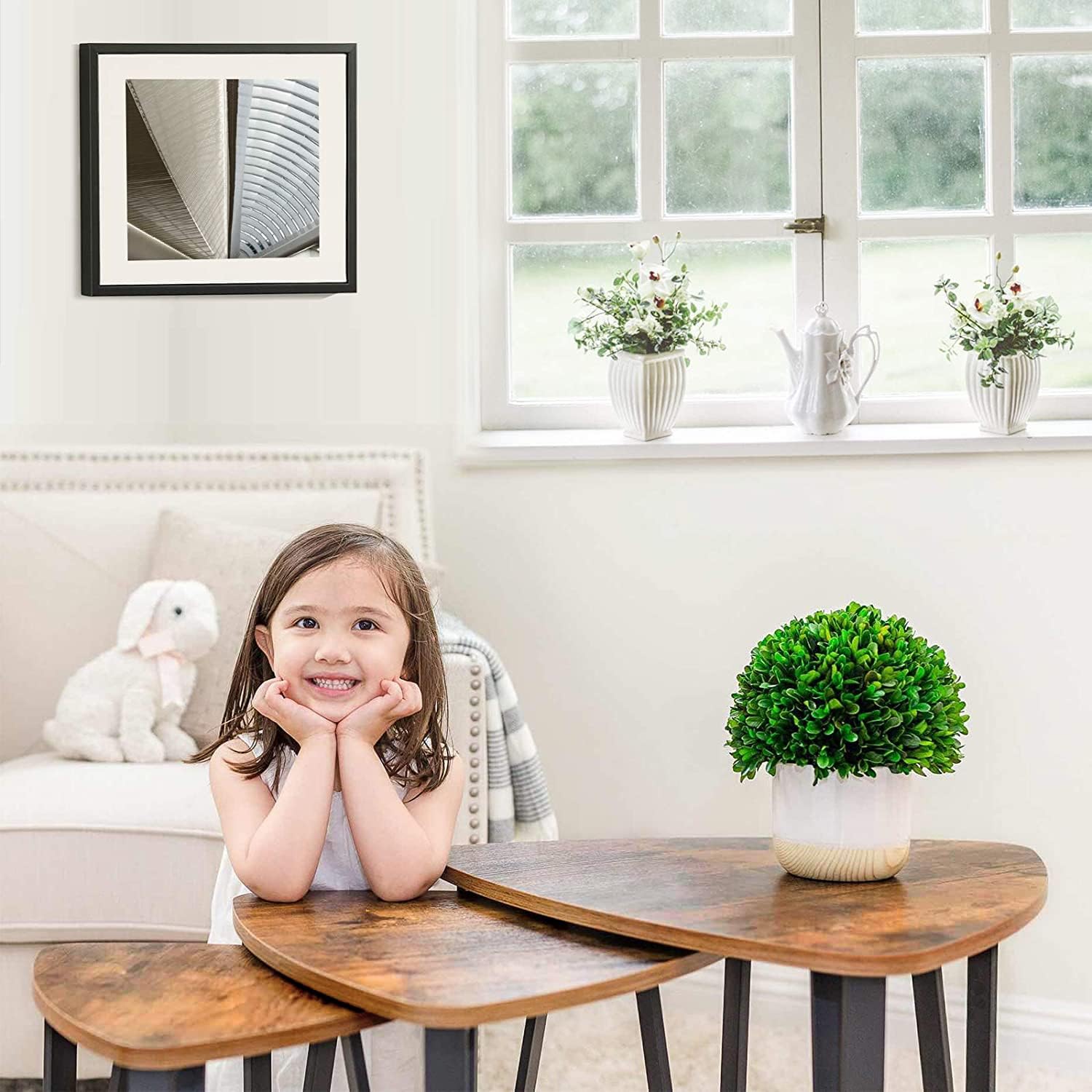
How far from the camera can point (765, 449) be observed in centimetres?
233

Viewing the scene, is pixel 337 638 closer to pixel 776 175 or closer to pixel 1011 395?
pixel 1011 395

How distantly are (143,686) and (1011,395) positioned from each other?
1581 millimetres

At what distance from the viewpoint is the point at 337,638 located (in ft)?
3.52

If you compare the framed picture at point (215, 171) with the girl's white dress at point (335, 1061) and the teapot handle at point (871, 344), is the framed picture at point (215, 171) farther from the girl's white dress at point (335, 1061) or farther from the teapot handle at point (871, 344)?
the girl's white dress at point (335, 1061)

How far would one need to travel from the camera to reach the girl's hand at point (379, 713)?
105cm

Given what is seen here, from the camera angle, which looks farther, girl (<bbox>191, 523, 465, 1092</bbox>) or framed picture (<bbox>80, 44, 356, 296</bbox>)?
framed picture (<bbox>80, 44, 356, 296</bbox>)

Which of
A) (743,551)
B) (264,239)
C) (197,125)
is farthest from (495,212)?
(743,551)

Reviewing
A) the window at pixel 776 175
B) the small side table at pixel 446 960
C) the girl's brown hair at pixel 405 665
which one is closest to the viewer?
the small side table at pixel 446 960

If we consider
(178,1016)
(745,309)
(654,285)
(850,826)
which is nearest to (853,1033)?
(850,826)

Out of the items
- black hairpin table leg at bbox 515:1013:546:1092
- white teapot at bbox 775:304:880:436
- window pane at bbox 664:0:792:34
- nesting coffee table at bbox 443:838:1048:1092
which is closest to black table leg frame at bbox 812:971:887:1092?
nesting coffee table at bbox 443:838:1048:1092

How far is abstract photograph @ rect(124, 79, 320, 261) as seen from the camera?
2564mm

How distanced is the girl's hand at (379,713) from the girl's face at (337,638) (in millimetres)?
17

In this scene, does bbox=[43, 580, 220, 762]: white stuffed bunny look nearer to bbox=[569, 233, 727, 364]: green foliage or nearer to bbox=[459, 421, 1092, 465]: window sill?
bbox=[459, 421, 1092, 465]: window sill

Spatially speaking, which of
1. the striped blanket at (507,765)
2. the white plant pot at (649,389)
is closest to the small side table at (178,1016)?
the striped blanket at (507,765)
